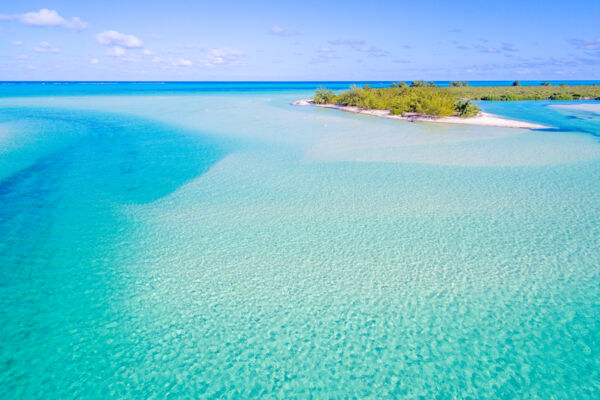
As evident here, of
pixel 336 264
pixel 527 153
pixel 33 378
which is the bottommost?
pixel 33 378

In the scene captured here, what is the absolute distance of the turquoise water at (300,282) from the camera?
5.91 meters

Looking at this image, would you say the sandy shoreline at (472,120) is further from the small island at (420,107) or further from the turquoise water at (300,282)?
the turquoise water at (300,282)

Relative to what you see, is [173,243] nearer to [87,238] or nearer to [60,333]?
[87,238]

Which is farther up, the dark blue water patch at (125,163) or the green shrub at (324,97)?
the green shrub at (324,97)

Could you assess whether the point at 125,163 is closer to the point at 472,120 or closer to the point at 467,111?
the point at 472,120

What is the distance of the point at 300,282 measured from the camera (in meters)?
8.30

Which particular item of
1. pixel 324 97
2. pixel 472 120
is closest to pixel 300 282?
pixel 472 120

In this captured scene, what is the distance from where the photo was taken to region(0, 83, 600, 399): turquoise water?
591cm

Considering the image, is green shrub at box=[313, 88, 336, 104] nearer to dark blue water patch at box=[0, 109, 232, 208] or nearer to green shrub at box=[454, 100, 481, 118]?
green shrub at box=[454, 100, 481, 118]

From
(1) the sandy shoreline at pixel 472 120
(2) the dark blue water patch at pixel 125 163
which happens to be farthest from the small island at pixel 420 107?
(2) the dark blue water patch at pixel 125 163

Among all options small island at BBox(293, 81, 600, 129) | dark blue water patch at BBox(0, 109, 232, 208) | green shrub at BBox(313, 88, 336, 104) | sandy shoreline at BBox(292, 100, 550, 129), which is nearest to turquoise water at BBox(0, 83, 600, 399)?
dark blue water patch at BBox(0, 109, 232, 208)

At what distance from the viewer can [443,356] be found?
20.4 ft

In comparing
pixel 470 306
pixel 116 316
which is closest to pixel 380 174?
pixel 470 306

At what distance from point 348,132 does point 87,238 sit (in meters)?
→ 22.1
